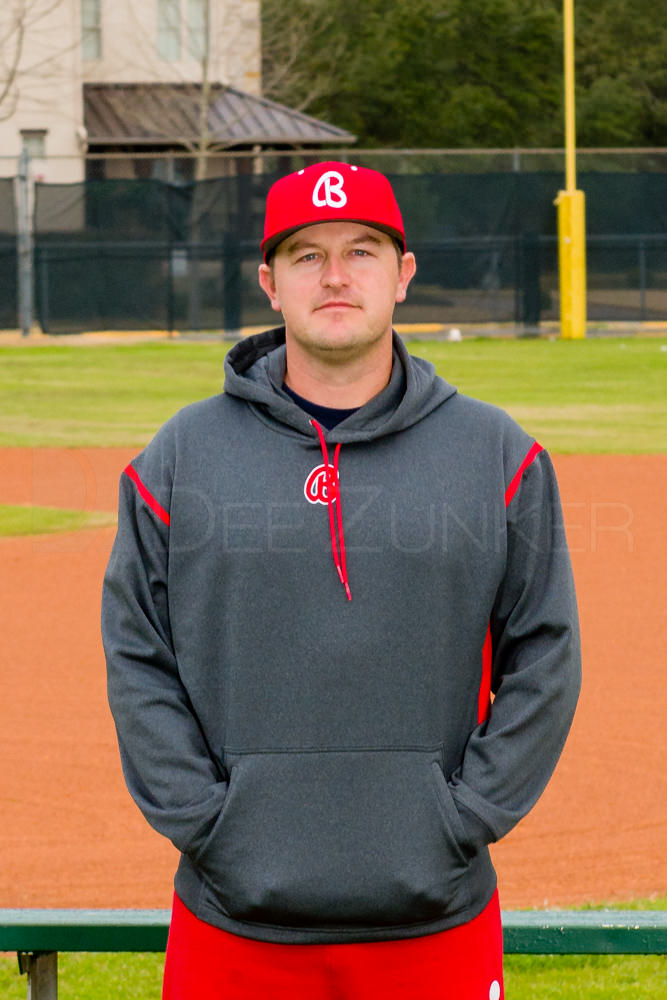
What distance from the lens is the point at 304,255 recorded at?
98.4 inches

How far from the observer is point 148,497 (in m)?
2.41

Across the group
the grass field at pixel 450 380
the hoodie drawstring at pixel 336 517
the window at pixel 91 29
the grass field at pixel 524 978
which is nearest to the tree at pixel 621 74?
the window at pixel 91 29

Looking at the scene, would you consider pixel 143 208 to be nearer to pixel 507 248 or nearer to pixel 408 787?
pixel 507 248

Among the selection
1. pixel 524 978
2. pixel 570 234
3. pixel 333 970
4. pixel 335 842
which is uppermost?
pixel 570 234

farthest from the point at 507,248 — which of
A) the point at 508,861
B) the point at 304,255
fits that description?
the point at 304,255

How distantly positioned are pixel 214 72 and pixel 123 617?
33.7 m

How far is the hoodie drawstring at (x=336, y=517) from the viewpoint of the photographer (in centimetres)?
232

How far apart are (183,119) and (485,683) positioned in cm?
3316

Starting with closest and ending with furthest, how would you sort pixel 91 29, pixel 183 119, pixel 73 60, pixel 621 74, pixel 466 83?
pixel 73 60 < pixel 91 29 < pixel 183 119 < pixel 466 83 < pixel 621 74

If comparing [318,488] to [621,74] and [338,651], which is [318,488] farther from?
[621,74]

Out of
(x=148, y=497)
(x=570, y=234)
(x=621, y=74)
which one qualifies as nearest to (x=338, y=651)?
(x=148, y=497)

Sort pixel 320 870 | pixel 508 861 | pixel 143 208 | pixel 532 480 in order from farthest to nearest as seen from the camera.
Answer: pixel 143 208 → pixel 508 861 → pixel 532 480 → pixel 320 870

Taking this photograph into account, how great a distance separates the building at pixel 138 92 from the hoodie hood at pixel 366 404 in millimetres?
29289

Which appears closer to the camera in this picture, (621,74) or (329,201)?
(329,201)
